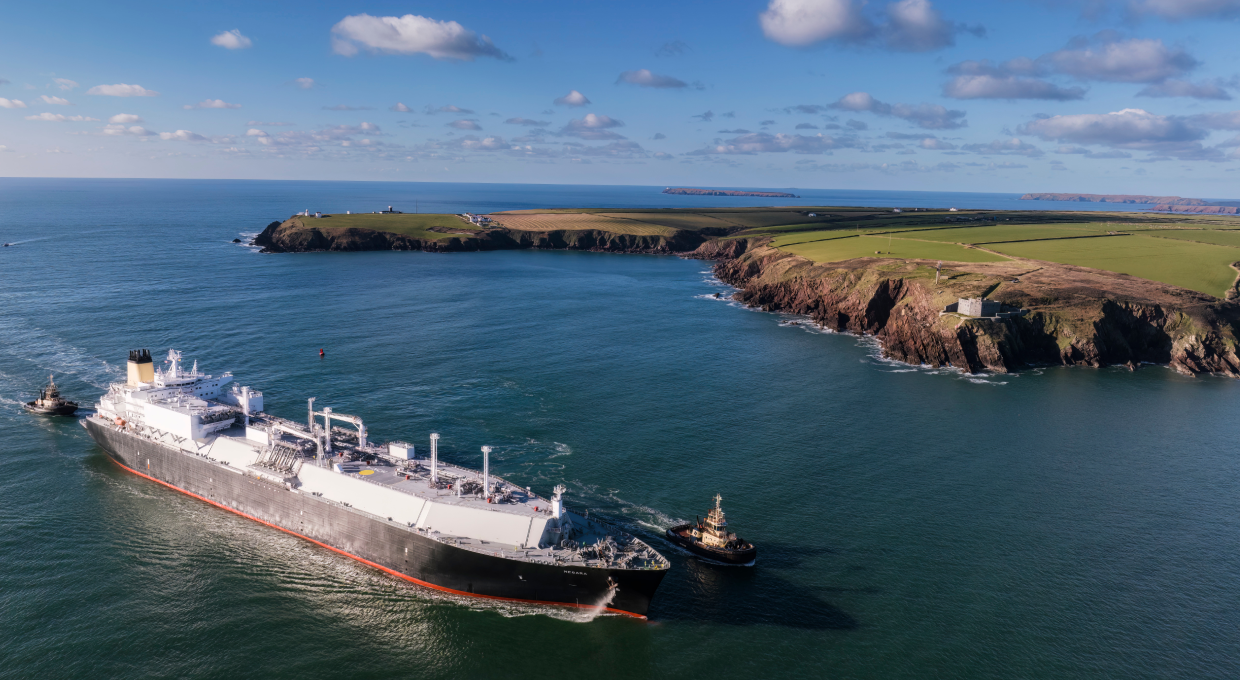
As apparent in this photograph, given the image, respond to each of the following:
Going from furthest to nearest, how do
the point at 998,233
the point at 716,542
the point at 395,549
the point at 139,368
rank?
the point at 998,233
the point at 139,368
the point at 716,542
the point at 395,549

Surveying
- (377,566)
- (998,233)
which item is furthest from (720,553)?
(998,233)

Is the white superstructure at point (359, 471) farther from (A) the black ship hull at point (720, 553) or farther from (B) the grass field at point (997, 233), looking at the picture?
(B) the grass field at point (997, 233)

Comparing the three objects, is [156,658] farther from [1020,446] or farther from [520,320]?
[520,320]

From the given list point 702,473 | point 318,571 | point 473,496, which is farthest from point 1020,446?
point 318,571

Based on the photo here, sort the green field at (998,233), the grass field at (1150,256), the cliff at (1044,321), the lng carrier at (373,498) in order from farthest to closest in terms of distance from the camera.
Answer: the green field at (998,233)
the grass field at (1150,256)
the cliff at (1044,321)
the lng carrier at (373,498)

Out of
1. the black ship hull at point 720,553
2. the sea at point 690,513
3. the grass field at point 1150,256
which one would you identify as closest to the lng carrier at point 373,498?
the sea at point 690,513

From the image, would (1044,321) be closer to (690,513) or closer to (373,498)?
(690,513)
